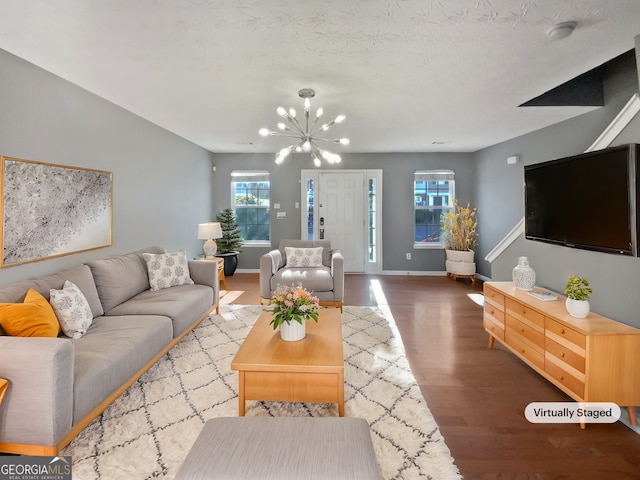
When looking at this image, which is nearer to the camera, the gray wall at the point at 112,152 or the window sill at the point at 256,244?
the gray wall at the point at 112,152

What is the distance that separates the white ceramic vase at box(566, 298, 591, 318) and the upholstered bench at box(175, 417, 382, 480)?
68.2 inches

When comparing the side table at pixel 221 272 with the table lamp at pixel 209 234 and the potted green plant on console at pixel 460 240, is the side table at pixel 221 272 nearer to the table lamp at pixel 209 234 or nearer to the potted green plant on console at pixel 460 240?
the table lamp at pixel 209 234

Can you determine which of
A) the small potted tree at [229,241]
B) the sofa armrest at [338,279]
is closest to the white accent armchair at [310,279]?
the sofa armrest at [338,279]

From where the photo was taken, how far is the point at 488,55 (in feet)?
7.59

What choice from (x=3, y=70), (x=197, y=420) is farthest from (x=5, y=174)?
Result: (x=197, y=420)

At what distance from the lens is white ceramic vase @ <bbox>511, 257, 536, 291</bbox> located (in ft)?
9.04

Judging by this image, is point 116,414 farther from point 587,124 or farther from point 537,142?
point 537,142

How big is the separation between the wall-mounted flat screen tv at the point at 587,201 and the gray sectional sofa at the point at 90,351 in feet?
10.6

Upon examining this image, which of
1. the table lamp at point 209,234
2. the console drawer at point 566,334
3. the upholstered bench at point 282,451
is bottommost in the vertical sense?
the upholstered bench at point 282,451

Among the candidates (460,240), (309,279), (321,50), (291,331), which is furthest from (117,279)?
(460,240)

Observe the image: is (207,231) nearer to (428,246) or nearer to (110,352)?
(110,352)

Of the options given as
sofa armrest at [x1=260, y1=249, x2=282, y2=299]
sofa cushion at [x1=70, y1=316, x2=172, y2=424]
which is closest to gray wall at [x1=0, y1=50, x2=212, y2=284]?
sofa cushion at [x1=70, y1=316, x2=172, y2=424]

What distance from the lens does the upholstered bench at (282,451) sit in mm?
1092

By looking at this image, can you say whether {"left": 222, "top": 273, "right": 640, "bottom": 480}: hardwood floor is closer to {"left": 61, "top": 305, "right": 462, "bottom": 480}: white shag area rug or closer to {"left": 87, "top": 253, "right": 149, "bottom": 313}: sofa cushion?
{"left": 61, "top": 305, "right": 462, "bottom": 480}: white shag area rug
